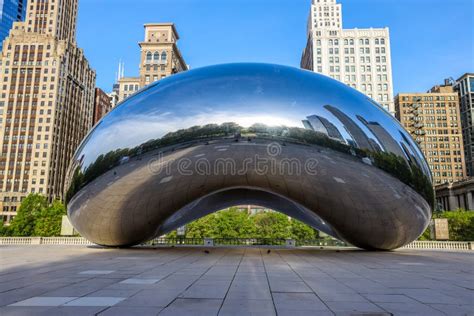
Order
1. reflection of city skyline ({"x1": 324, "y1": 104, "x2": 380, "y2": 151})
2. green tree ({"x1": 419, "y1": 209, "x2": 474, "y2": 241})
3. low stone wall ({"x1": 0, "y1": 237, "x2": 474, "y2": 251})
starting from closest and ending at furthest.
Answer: reflection of city skyline ({"x1": 324, "y1": 104, "x2": 380, "y2": 151})
low stone wall ({"x1": 0, "y1": 237, "x2": 474, "y2": 251})
green tree ({"x1": 419, "y1": 209, "x2": 474, "y2": 241})

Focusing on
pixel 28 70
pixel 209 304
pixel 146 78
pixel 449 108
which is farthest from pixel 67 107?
Answer: pixel 449 108

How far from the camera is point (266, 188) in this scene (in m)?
11.2

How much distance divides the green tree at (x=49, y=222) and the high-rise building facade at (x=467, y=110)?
149m

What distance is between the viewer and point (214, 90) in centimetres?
1018

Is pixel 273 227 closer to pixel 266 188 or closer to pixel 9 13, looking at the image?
pixel 266 188

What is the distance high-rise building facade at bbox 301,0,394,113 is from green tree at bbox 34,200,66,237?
8506 centimetres

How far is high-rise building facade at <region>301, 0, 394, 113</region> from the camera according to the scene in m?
115

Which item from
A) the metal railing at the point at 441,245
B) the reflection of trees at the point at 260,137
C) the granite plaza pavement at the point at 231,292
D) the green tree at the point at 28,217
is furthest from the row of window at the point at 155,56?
the granite plaza pavement at the point at 231,292

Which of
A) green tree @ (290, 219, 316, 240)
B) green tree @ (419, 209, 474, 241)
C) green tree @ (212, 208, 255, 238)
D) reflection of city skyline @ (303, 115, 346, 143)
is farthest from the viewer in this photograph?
green tree @ (290, 219, 316, 240)

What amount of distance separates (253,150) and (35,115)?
366ft

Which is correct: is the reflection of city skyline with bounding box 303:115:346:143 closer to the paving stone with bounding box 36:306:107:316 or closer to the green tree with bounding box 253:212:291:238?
the paving stone with bounding box 36:306:107:316

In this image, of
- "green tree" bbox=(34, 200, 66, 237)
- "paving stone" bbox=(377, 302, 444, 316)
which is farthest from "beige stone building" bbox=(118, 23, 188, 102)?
"paving stone" bbox=(377, 302, 444, 316)

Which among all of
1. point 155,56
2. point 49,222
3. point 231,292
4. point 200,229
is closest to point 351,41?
point 155,56

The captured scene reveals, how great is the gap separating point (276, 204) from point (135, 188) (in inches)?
244
